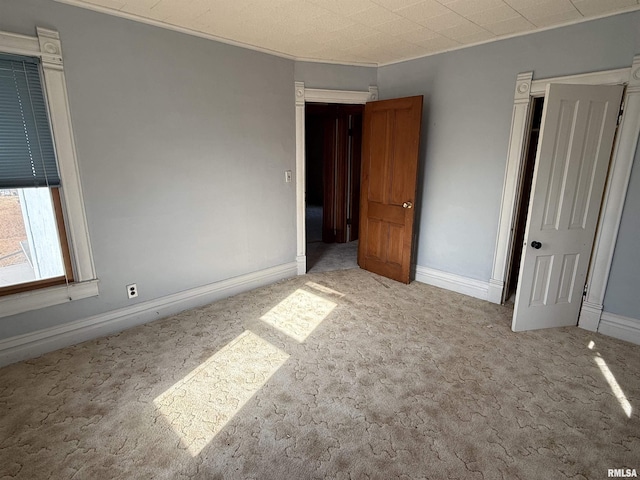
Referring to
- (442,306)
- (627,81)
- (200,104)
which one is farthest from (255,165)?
(627,81)

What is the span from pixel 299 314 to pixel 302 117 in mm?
2258

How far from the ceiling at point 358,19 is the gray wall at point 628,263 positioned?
4.35ft

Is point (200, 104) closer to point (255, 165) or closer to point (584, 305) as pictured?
point (255, 165)

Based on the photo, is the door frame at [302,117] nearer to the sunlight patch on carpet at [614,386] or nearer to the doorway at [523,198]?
the doorway at [523,198]

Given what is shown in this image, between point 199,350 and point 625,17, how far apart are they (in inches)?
163

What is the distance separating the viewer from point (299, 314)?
332cm

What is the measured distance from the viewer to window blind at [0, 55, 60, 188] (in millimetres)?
2244

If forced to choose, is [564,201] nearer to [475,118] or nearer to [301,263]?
[475,118]

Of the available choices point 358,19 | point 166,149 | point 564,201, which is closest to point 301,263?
point 166,149

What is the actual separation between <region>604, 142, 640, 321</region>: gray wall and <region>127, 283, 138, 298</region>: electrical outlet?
4.10m

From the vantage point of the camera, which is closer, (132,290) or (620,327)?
(620,327)

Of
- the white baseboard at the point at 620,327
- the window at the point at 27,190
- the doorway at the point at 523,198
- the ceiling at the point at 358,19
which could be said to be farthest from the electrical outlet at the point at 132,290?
the white baseboard at the point at 620,327

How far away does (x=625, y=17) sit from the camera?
101 inches

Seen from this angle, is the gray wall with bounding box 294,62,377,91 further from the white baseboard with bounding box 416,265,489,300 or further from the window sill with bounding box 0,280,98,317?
the window sill with bounding box 0,280,98,317
